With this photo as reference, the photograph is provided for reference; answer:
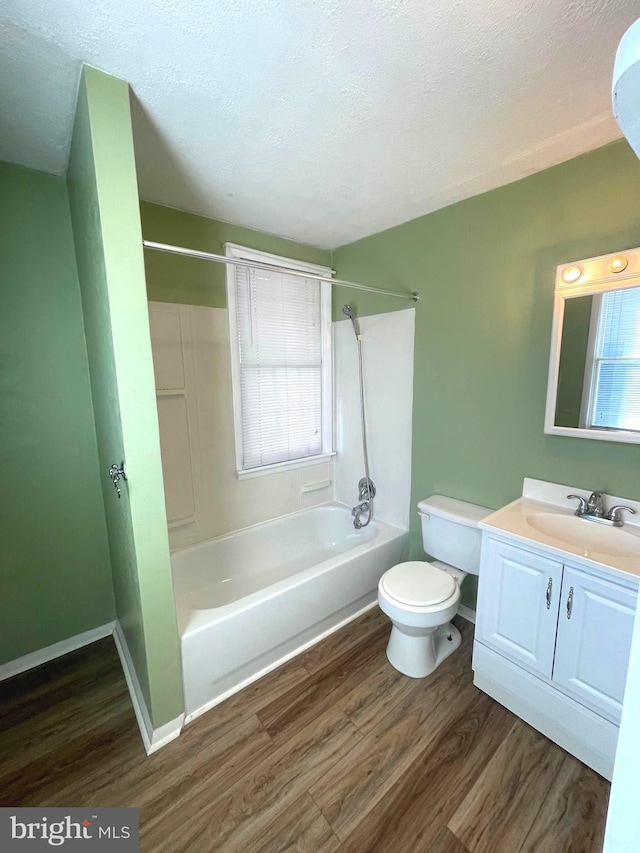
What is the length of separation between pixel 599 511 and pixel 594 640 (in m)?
0.52

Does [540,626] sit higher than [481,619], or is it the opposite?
[540,626]

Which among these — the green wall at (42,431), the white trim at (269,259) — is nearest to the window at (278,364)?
the white trim at (269,259)

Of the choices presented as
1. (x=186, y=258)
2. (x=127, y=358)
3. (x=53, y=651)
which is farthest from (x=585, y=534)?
(x=53, y=651)

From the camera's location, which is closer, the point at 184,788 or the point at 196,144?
the point at 184,788

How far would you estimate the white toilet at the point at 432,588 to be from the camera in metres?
1.65

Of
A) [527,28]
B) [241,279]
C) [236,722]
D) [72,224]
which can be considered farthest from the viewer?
[241,279]

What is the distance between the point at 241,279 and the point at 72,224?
912 mm

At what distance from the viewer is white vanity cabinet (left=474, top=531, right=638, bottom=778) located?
48.1 inches

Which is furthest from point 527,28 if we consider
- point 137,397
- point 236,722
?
point 236,722

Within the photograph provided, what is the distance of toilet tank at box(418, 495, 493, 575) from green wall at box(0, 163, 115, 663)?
6.24 ft

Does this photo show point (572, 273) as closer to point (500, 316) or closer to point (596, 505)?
point (500, 316)

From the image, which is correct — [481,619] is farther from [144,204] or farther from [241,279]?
[144,204]

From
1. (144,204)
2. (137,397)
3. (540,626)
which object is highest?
(144,204)

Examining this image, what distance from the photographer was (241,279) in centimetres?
230
